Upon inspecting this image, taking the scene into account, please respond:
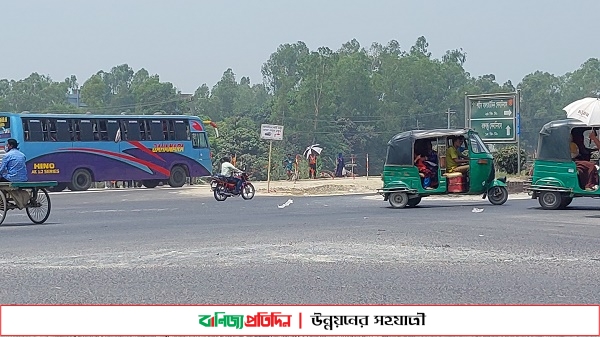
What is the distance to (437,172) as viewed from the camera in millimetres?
24125

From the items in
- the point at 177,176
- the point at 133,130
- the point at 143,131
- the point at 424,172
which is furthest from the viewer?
the point at 177,176

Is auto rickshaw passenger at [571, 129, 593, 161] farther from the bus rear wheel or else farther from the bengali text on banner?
the bus rear wheel

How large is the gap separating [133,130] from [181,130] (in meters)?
2.55

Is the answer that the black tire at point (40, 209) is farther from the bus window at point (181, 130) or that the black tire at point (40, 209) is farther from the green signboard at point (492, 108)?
the bus window at point (181, 130)

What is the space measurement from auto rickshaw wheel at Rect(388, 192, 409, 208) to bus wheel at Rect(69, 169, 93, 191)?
21987 mm

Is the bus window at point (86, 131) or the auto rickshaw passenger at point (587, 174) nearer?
the auto rickshaw passenger at point (587, 174)

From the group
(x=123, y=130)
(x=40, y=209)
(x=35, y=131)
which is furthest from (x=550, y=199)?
(x=123, y=130)

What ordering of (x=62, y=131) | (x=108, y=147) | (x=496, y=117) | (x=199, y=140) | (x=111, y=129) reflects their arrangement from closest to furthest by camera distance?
(x=496, y=117) → (x=62, y=131) → (x=108, y=147) → (x=111, y=129) → (x=199, y=140)

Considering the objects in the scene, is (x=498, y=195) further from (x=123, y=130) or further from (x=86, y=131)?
(x=123, y=130)

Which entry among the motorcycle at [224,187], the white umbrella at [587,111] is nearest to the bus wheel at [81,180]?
the motorcycle at [224,187]

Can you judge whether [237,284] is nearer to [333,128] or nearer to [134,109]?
[333,128]

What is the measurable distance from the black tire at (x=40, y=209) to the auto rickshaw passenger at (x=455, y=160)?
33.1 ft

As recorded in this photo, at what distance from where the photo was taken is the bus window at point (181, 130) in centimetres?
4578

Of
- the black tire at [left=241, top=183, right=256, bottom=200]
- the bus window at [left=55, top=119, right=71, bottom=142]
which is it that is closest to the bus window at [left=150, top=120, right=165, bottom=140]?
the bus window at [left=55, top=119, right=71, bottom=142]
